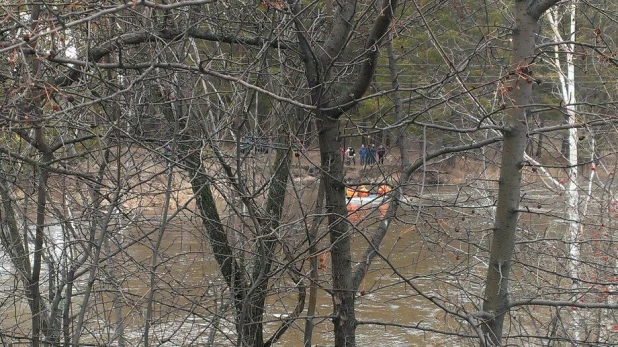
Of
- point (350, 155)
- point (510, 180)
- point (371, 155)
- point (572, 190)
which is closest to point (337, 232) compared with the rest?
point (371, 155)

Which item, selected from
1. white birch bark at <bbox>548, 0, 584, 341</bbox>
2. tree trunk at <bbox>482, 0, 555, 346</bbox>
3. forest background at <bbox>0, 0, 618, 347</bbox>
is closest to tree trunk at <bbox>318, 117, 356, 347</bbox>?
forest background at <bbox>0, 0, 618, 347</bbox>

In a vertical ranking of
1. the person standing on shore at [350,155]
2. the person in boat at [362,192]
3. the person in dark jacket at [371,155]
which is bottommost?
the person in boat at [362,192]

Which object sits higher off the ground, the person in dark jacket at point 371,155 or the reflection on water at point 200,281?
the person in dark jacket at point 371,155

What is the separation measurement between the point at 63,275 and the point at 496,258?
117 inches

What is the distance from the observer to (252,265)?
586 centimetres

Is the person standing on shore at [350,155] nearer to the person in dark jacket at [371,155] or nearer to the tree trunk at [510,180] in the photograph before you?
the person in dark jacket at [371,155]

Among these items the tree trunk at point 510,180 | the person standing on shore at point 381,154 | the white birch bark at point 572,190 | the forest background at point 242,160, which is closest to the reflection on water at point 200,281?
the forest background at point 242,160

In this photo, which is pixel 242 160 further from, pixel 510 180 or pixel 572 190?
pixel 572 190

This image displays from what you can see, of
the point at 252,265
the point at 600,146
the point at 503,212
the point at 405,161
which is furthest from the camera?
the point at 600,146

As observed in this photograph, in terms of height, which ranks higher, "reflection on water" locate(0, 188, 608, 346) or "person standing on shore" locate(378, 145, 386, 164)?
"person standing on shore" locate(378, 145, 386, 164)

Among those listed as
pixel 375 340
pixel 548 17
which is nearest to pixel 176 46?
pixel 375 340

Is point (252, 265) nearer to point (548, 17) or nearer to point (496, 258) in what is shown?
point (496, 258)

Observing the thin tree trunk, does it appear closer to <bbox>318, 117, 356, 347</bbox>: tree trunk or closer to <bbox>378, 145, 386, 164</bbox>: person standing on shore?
<bbox>318, 117, 356, 347</bbox>: tree trunk

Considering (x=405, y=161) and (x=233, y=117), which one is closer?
(x=233, y=117)
